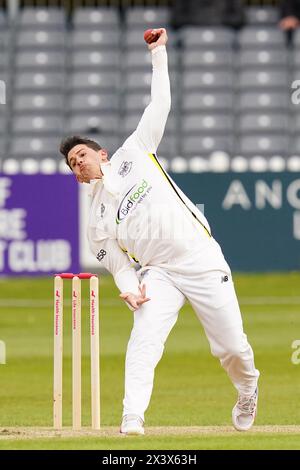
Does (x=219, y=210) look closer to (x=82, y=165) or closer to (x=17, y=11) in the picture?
(x=17, y=11)

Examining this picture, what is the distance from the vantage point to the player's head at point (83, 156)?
790cm

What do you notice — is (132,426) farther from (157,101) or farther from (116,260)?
(157,101)

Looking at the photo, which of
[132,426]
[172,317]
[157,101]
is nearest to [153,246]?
[172,317]

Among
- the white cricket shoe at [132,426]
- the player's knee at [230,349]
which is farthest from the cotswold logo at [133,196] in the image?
the white cricket shoe at [132,426]

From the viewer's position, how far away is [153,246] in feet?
25.5

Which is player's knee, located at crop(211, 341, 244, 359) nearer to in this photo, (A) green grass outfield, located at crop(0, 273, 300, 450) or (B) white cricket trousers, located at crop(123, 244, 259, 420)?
(B) white cricket trousers, located at crop(123, 244, 259, 420)

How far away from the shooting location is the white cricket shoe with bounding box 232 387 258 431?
8.19 metres

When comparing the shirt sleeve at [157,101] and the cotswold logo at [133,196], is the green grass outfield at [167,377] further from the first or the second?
the shirt sleeve at [157,101]

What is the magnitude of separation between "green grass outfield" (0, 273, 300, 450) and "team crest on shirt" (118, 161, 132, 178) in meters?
1.40

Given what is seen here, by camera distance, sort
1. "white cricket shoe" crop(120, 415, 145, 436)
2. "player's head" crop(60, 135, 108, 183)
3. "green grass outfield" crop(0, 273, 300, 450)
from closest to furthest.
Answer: "white cricket shoe" crop(120, 415, 145, 436) < "green grass outfield" crop(0, 273, 300, 450) < "player's head" crop(60, 135, 108, 183)

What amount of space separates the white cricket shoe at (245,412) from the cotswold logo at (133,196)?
1284 mm

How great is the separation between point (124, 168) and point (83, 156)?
0.76 ft

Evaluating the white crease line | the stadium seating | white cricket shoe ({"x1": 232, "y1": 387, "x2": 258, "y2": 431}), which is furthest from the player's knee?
the stadium seating
